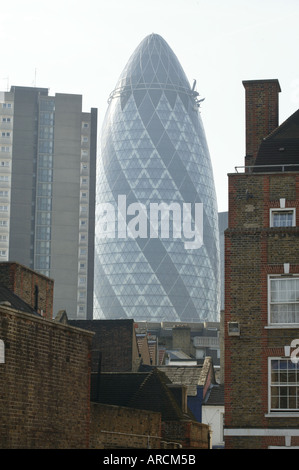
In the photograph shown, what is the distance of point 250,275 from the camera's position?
42.5 metres

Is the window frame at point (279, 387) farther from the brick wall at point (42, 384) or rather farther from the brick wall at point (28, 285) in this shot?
the brick wall at point (28, 285)

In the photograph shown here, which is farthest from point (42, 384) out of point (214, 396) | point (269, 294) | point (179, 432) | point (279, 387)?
point (214, 396)

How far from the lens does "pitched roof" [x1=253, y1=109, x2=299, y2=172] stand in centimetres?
4569

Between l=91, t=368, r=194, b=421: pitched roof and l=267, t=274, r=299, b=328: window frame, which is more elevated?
l=267, t=274, r=299, b=328: window frame

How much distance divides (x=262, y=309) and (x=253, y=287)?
38.5 inches

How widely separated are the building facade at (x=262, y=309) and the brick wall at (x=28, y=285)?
10.9 meters

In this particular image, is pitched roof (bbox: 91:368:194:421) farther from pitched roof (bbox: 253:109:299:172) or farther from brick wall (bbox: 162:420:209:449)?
pitched roof (bbox: 253:109:299:172)

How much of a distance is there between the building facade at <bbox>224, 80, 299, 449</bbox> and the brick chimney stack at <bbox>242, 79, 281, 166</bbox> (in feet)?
9.95

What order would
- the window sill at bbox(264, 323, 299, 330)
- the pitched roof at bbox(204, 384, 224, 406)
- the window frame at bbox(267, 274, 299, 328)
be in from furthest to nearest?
the pitched roof at bbox(204, 384, 224, 406) < the window frame at bbox(267, 274, 299, 328) < the window sill at bbox(264, 323, 299, 330)

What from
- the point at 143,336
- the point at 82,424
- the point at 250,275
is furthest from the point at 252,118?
the point at 143,336

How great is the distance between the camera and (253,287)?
42.3m

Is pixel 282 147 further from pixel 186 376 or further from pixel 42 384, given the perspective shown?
pixel 186 376

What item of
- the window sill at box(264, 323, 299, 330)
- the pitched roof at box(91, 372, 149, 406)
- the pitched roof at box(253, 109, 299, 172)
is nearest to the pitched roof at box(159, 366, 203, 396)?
the pitched roof at box(91, 372, 149, 406)
